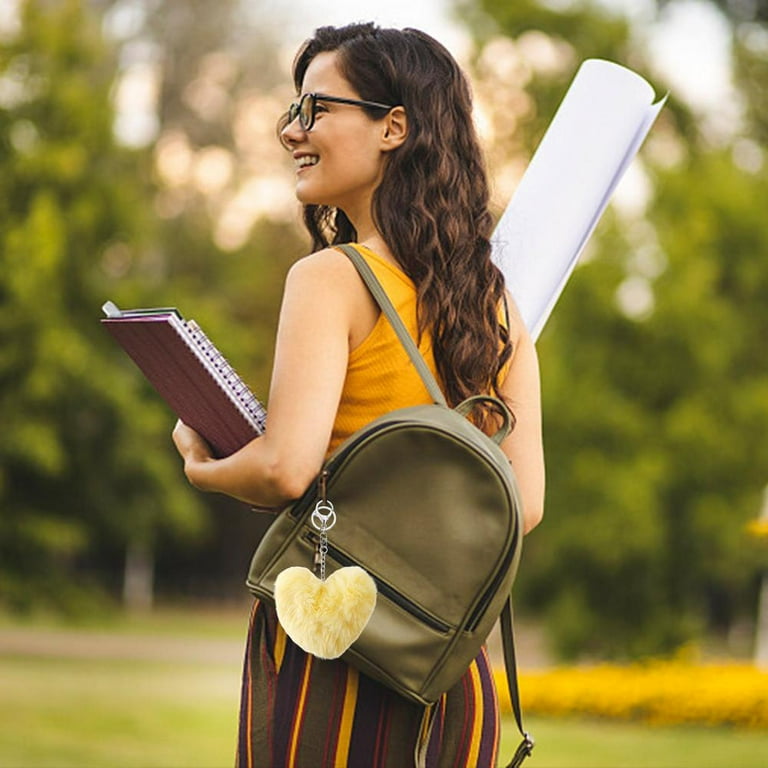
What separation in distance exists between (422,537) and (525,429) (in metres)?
0.36

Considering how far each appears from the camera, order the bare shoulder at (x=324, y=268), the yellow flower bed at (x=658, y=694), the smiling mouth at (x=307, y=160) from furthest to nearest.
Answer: the yellow flower bed at (x=658, y=694)
the smiling mouth at (x=307, y=160)
the bare shoulder at (x=324, y=268)

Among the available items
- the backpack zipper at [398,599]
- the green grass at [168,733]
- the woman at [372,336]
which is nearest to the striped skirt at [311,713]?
the woman at [372,336]

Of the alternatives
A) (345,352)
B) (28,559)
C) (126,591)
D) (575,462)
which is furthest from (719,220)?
(126,591)

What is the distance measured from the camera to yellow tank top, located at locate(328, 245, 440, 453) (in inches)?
76.9

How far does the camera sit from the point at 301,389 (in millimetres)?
1871

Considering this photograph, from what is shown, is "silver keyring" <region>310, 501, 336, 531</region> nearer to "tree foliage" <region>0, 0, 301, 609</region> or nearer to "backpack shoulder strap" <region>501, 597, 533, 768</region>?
"backpack shoulder strap" <region>501, 597, 533, 768</region>

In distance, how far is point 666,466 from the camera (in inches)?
634

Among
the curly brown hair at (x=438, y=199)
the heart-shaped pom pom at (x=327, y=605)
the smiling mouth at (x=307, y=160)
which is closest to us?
the heart-shaped pom pom at (x=327, y=605)

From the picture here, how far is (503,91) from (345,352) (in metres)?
23.0

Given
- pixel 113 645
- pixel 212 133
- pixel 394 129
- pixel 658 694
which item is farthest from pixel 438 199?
pixel 212 133

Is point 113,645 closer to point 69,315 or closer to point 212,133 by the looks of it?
point 69,315

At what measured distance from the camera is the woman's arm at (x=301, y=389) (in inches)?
73.5

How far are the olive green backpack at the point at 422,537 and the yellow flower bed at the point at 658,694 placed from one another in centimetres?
905

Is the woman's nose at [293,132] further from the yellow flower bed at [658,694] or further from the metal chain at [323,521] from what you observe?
the yellow flower bed at [658,694]
